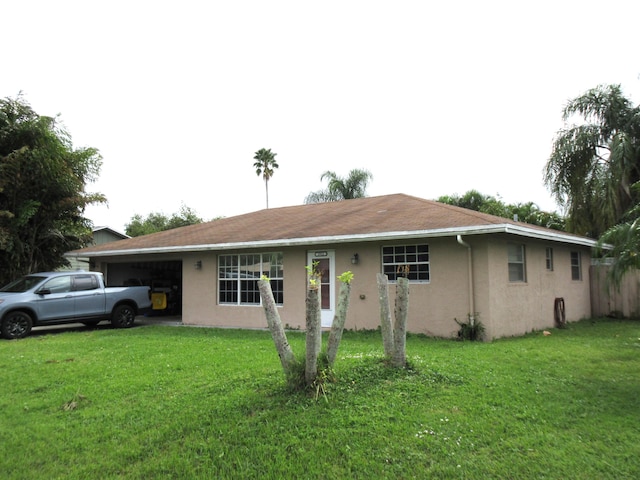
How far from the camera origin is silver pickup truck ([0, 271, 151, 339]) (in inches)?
438

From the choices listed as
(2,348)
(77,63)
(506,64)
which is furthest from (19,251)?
(506,64)

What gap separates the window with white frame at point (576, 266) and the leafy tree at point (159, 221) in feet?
127

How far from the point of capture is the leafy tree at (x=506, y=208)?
82.0ft

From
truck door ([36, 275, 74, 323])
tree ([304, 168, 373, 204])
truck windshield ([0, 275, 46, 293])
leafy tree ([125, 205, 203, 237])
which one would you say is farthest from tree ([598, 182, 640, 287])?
leafy tree ([125, 205, 203, 237])

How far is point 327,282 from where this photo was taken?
1177cm

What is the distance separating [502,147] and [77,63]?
53.1 feet

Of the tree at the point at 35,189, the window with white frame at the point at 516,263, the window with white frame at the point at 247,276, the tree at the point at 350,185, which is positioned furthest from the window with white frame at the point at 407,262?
the tree at the point at 350,185

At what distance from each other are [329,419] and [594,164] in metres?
19.5

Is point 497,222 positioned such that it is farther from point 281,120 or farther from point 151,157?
point 151,157

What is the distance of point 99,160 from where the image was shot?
16.4m

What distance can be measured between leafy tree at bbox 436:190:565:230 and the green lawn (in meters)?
19.2

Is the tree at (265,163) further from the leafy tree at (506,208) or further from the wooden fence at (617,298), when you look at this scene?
the wooden fence at (617,298)

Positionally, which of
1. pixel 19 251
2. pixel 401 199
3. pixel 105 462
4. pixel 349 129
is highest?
pixel 349 129

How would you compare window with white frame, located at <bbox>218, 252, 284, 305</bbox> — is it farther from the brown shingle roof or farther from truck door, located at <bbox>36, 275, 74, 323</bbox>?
truck door, located at <bbox>36, 275, 74, 323</bbox>
